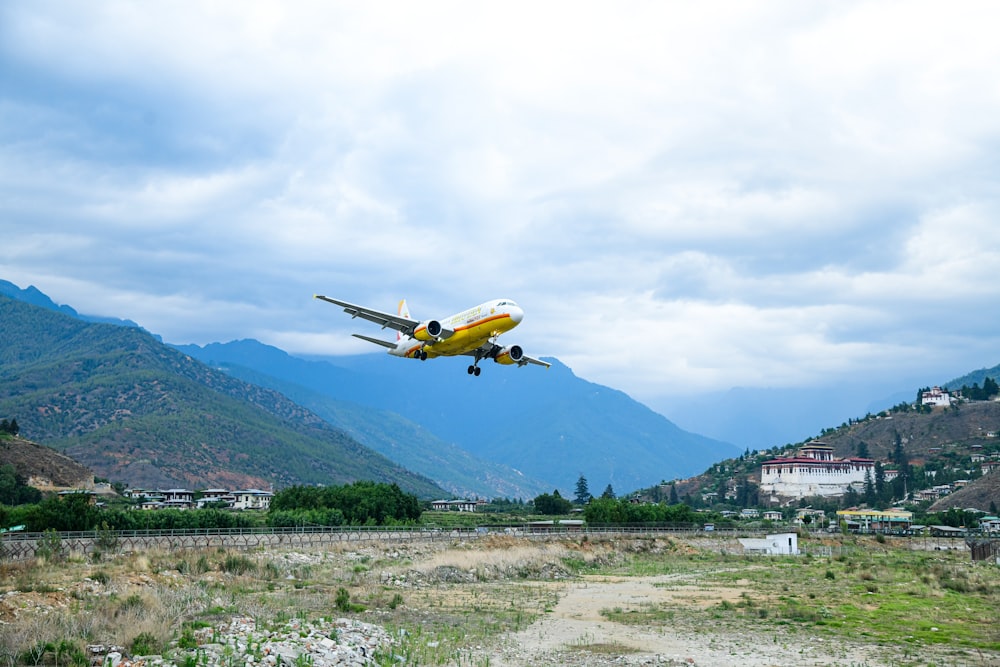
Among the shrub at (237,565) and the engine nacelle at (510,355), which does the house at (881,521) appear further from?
the shrub at (237,565)

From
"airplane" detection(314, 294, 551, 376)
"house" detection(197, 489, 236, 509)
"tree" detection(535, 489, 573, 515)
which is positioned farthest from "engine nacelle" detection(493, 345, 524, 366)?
"house" detection(197, 489, 236, 509)

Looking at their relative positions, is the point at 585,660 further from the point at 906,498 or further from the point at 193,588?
the point at 906,498

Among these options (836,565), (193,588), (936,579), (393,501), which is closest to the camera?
(193,588)

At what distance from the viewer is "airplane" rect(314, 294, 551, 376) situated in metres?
47.7

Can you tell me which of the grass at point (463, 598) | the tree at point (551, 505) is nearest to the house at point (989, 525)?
the grass at point (463, 598)

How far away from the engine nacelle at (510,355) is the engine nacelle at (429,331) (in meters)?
4.61

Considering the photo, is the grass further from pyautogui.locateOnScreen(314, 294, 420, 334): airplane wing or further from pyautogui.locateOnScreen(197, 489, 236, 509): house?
pyautogui.locateOnScreen(197, 489, 236, 509): house

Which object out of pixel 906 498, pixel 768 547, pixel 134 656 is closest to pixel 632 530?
pixel 768 547

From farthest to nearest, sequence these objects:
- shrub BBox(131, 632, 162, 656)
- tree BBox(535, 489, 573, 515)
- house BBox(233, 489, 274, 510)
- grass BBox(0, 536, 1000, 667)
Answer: house BBox(233, 489, 274, 510), tree BBox(535, 489, 573, 515), grass BBox(0, 536, 1000, 667), shrub BBox(131, 632, 162, 656)

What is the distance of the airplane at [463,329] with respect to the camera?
1879 inches

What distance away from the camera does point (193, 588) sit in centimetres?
3831

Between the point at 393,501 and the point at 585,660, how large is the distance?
63.7m

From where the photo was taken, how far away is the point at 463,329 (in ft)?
160

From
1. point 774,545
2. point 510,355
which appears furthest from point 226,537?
point 774,545
